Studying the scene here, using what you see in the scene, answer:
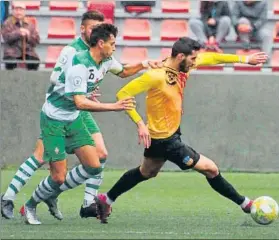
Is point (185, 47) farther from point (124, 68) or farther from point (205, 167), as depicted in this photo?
point (205, 167)

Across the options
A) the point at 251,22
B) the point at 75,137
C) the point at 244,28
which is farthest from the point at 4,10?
the point at 75,137

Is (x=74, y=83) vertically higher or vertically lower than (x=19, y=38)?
higher

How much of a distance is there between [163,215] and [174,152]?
110 cm

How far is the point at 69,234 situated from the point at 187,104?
8.11m

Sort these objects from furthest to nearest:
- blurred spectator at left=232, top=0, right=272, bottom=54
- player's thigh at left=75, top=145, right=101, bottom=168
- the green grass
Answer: blurred spectator at left=232, top=0, right=272, bottom=54 → player's thigh at left=75, top=145, right=101, bottom=168 → the green grass

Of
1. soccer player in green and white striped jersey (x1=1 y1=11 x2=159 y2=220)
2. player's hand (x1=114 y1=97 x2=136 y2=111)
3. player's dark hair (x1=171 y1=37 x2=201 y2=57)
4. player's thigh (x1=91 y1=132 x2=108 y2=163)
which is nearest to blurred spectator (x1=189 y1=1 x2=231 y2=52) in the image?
soccer player in green and white striped jersey (x1=1 y1=11 x2=159 y2=220)

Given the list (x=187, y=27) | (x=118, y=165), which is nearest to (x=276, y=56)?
(x=187, y=27)

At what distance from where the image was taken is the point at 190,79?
17.2m

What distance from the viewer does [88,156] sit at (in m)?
10.7

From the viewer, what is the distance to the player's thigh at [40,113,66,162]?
415 inches

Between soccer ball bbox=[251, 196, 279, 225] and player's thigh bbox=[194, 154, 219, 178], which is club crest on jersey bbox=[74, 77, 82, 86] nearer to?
player's thigh bbox=[194, 154, 219, 178]

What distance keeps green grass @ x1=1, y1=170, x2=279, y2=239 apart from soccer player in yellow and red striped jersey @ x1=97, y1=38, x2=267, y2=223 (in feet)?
1.03

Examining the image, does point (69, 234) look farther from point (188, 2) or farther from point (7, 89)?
point (188, 2)

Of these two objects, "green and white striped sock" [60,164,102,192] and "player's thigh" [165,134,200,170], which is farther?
"green and white striped sock" [60,164,102,192]
